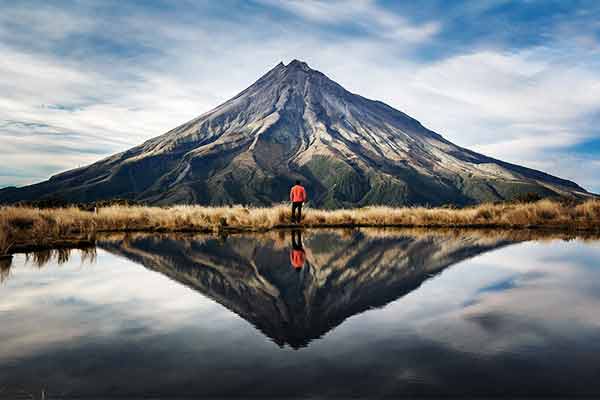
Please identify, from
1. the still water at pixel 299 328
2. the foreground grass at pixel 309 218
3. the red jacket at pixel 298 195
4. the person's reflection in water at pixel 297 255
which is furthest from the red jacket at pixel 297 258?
the red jacket at pixel 298 195

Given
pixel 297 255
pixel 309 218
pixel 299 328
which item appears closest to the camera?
pixel 299 328

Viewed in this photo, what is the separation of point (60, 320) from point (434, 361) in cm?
464

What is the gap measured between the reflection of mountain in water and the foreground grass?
17.3ft

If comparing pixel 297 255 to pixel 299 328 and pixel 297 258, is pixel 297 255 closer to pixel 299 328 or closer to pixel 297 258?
pixel 297 258

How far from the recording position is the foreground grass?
20391mm

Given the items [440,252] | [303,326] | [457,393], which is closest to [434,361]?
[457,393]

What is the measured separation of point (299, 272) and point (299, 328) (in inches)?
147

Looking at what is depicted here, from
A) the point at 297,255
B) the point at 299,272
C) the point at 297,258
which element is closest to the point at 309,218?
the point at 297,255

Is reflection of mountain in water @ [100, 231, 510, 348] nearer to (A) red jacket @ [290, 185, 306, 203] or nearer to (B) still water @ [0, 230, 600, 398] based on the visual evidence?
(B) still water @ [0, 230, 600, 398]

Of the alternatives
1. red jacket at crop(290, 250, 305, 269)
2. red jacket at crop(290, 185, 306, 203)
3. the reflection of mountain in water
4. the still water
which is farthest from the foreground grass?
the still water

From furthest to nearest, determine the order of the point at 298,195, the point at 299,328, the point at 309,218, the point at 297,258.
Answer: the point at 309,218 < the point at 298,195 < the point at 297,258 < the point at 299,328

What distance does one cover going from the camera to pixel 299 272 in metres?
8.91

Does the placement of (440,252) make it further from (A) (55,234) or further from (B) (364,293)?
(A) (55,234)

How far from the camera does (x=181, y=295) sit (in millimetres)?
7023
